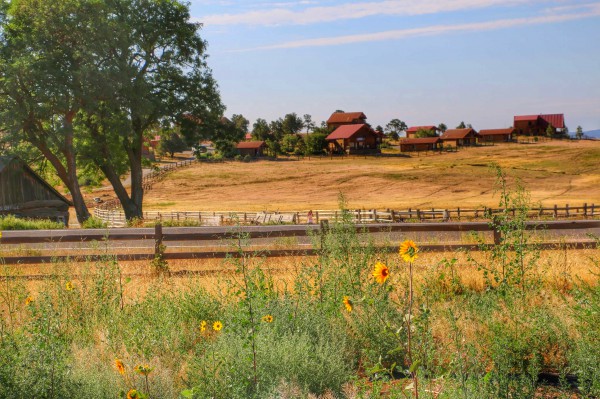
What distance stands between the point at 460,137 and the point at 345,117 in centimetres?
2520

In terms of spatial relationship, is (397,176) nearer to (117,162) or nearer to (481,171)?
(481,171)

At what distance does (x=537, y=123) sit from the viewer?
142625 millimetres

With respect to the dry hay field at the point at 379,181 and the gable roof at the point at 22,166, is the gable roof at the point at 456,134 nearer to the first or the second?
the dry hay field at the point at 379,181

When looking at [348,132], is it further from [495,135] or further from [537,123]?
[537,123]

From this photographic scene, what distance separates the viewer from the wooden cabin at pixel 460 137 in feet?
428

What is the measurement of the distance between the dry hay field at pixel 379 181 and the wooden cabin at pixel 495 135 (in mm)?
23217

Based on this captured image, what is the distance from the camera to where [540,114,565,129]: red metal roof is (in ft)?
465

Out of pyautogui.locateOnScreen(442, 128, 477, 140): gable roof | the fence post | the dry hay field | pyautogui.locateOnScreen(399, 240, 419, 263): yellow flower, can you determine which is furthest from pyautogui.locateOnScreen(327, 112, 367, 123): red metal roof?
pyautogui.locateOnScreen(399, 240, 419, 263): yellow flower

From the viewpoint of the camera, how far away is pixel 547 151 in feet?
354

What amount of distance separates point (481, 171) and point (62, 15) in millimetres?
61209

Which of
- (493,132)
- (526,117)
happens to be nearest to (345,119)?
(493,132)

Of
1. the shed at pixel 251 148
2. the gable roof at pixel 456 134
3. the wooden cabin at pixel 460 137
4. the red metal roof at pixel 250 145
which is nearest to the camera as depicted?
the red metal roof at pixel 250 145

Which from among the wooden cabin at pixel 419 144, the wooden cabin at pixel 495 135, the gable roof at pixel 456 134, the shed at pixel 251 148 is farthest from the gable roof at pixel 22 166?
the wooden cabin at pixel 495 135

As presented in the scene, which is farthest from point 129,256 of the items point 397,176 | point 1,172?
point 397,176
